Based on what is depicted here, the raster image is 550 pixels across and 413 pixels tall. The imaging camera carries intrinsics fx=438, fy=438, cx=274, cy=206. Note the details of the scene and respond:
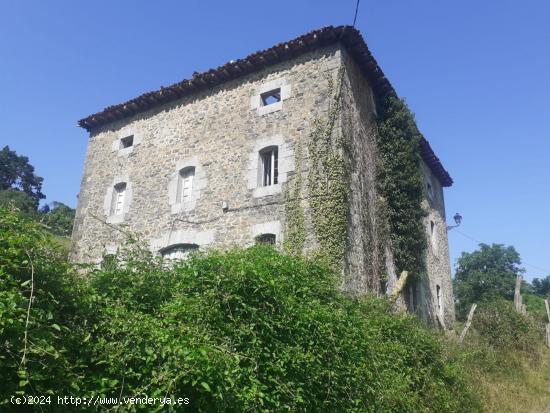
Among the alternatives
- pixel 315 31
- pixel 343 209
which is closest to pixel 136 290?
pixel 343 209

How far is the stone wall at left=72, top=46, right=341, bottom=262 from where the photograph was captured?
1131 cm

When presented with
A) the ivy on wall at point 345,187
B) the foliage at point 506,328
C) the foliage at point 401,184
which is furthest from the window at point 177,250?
the foliage at point 506,328

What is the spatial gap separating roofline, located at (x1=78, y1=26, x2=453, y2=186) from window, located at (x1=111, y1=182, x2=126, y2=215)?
8.40 ft

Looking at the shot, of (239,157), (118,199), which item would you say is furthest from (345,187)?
(118,199)

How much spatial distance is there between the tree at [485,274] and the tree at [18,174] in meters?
42.8

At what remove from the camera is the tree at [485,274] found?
1435 inches

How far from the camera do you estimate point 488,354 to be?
1116cm

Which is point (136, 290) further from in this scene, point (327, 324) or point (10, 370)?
point (327, 324)

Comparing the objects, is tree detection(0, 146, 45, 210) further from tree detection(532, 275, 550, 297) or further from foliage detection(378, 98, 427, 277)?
tree detection(532, 275, 550, 297)

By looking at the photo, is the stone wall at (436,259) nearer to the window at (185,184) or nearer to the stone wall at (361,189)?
the stone wall at (361,189)

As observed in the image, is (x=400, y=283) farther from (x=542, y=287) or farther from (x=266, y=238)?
(x=542, y=287)

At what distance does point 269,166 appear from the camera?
39.1ft

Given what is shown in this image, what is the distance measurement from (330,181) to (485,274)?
34.2 metres

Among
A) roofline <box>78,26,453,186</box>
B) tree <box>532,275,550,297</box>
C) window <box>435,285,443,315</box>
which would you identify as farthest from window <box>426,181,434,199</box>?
tree <box>532,275,550,297</box>
